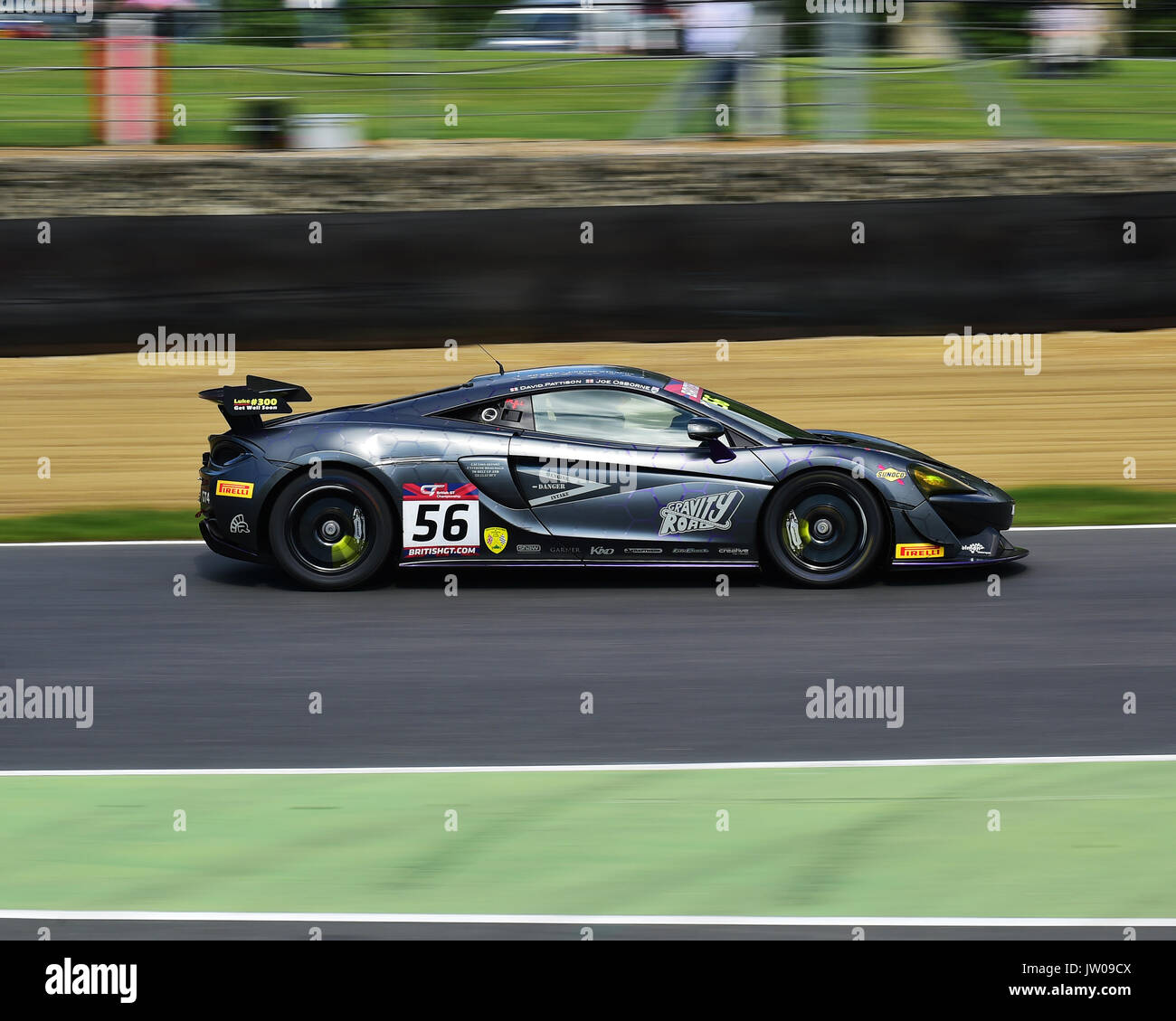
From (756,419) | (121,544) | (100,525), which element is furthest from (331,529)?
(100,525)

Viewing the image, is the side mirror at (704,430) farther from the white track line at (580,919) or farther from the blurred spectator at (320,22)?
the blurred spectator at (320,22)

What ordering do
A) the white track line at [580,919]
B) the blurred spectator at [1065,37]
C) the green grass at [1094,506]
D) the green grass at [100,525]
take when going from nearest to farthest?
1. the white track line at [580,919]
2. the green grass at [100,525]
3. the green grass at [1094,506]
4. the blurred spectator at [1065,37]

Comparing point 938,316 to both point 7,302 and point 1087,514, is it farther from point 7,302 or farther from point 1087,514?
point 7,302

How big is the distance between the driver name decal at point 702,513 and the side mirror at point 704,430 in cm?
31

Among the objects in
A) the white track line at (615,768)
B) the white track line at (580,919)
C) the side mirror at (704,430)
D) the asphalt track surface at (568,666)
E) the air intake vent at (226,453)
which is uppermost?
the side mirror at (704,430)

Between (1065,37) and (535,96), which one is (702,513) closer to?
(535,96)

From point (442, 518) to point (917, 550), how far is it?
2.45 metres

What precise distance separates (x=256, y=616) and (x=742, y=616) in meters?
2.44

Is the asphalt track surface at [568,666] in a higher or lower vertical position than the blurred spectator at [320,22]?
lower

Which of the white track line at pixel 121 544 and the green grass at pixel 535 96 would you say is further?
the green grass at pixel 535 96

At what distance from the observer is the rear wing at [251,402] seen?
8.45 meters

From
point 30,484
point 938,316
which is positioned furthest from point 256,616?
point 938,316

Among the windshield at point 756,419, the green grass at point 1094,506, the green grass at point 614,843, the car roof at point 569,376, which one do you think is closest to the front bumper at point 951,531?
the windshield at point 756,419

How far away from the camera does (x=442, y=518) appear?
8211 mm
